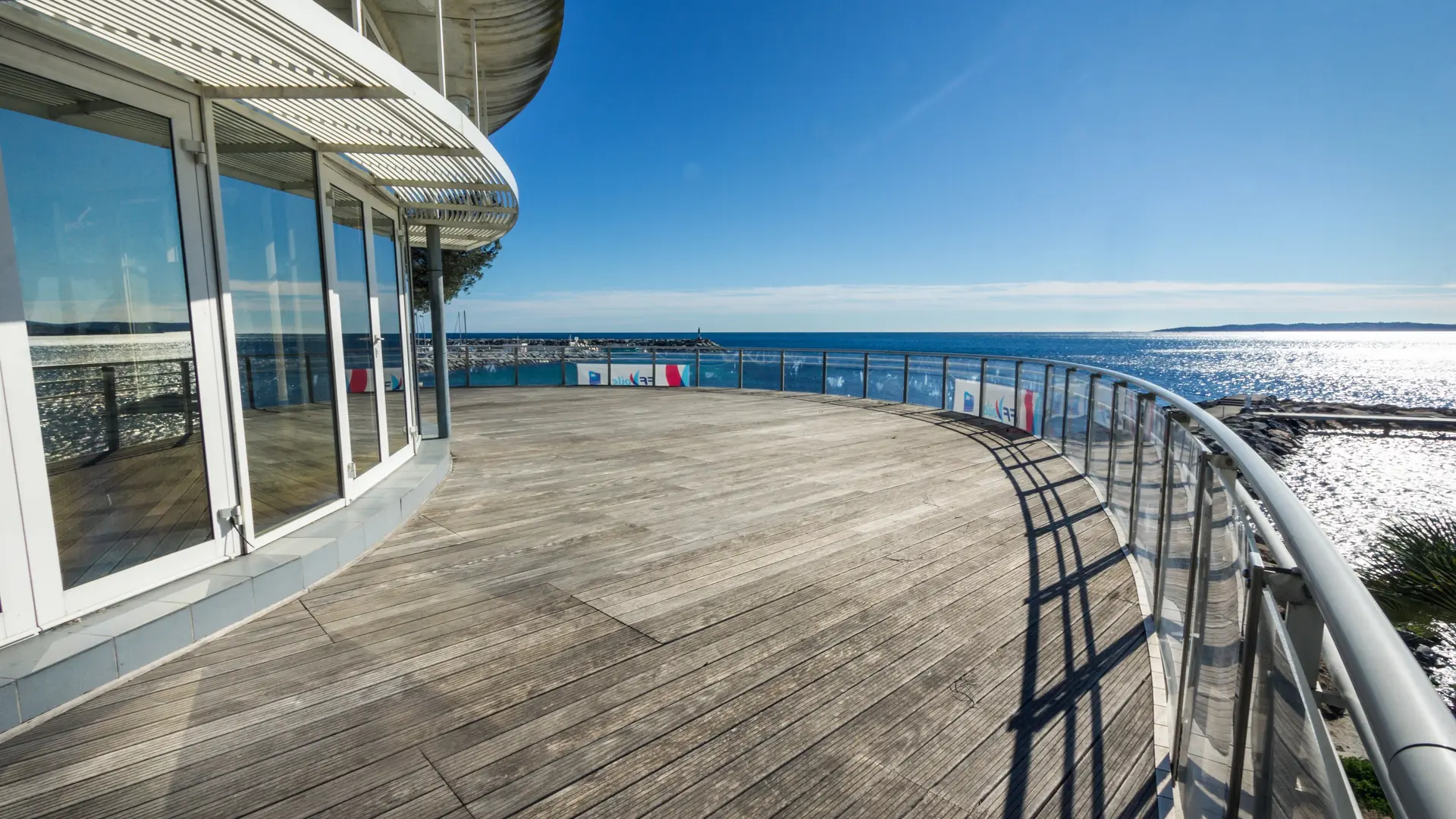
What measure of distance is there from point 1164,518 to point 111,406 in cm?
382

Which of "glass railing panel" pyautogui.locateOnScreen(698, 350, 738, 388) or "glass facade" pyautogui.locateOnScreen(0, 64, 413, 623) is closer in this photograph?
"glass facade" pyautogui.locateOnScreen(0, 64, 413, 623)

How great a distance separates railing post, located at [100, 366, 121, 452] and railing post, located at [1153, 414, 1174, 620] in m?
3.68

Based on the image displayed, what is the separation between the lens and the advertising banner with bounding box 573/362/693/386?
11.4 m

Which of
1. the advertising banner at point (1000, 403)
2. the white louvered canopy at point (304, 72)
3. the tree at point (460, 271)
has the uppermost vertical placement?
the tree at point (460, 271)

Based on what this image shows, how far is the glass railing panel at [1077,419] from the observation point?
4660 millimetres

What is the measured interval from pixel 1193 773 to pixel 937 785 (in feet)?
1.86

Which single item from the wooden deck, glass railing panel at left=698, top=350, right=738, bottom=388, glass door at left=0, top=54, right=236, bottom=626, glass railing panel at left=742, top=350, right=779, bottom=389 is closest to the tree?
glass railing panel at left=698, top=350, right=738, bottom=388

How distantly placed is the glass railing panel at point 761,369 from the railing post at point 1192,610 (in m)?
8.82

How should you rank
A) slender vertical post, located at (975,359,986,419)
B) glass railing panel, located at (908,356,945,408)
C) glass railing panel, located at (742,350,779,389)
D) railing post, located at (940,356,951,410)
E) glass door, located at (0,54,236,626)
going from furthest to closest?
glass railing panel, located at (742,350,779,389) < glass railing panel, located at (908,356,945,408) < railing post, located at (940,356,951,410) < slender vertical post, located at (975,359,986,419) < glass door, located at (0,54,236,626)

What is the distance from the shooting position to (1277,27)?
21.9m

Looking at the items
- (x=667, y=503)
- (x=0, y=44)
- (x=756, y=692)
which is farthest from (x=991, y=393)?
(x=0, y=44)

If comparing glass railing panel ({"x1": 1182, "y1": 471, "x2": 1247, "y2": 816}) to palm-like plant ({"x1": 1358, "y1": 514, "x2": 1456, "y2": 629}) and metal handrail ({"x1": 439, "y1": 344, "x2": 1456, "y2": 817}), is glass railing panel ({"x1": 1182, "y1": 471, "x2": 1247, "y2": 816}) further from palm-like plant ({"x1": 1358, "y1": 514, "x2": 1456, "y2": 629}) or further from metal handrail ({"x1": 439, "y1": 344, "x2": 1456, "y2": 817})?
palm-like plant ({"x1": 1358, "y1": 514, "x2": 1456, "y2": 629})

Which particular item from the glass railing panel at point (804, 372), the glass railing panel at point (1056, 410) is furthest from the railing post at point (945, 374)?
the glass railing panel at point (1056, 410)

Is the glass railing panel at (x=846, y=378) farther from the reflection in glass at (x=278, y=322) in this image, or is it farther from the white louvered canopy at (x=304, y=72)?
the reflection in glass at (x=278, y=322)
